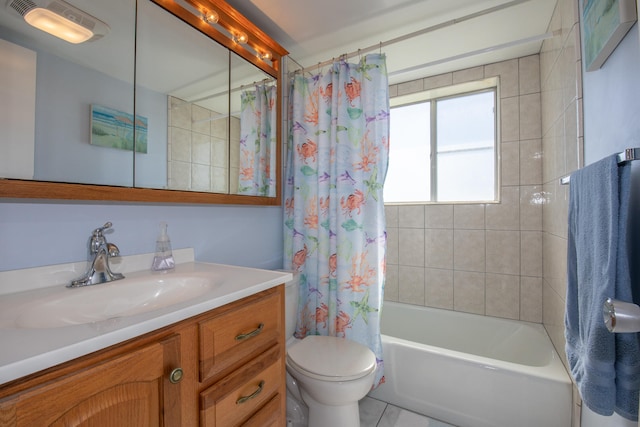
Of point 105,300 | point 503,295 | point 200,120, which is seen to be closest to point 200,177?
point 200,120

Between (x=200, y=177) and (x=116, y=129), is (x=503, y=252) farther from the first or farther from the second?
(x=116, y=129)

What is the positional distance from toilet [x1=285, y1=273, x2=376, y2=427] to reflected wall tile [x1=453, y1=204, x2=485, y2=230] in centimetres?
132

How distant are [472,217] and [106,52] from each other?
93.1 inches

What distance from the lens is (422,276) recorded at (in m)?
2.31

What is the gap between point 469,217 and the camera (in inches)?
84.7

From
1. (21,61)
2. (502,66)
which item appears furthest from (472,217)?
(21,61)

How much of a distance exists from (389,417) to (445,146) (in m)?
2.06

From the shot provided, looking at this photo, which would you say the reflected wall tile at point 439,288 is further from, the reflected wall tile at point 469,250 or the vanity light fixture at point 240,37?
the vanity light fixture at point 240,37

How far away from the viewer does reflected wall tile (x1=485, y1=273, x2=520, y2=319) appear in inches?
78.9

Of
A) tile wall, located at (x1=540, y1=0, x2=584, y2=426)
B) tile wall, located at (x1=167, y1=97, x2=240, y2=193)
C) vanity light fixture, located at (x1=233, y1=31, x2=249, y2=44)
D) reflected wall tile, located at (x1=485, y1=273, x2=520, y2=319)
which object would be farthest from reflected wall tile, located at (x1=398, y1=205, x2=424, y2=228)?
vanity light fixture, located at (x1=233, y1=31, x2=249, y2=44)

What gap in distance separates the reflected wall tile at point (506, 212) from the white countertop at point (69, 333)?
194cm

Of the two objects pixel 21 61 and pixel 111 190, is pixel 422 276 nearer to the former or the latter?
pixel 111 190

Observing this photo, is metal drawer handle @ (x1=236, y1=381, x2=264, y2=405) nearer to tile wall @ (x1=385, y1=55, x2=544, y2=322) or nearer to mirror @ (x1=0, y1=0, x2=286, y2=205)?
mirror @ (x1=0, y1=0, x2=286, y2=205)

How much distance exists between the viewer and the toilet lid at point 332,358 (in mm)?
1229
